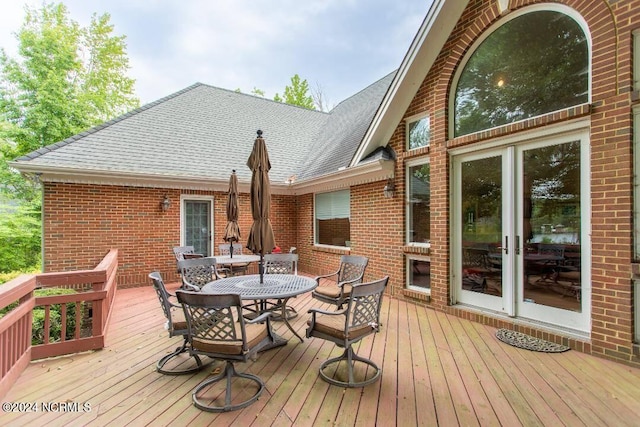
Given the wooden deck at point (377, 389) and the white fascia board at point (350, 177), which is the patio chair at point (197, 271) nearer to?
the wooden deck at point (377, 389)

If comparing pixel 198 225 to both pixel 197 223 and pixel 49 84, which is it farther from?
pixel 49 84

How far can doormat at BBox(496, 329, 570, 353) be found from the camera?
3.71 m

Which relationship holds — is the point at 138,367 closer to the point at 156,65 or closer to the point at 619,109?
the point at 619,109

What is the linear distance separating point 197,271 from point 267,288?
1.93 metres

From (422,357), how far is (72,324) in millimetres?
5092

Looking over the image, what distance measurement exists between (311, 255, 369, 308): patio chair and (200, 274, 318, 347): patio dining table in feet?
1.63

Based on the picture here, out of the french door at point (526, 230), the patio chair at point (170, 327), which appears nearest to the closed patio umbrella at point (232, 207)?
the patio chair at point (170, 327)

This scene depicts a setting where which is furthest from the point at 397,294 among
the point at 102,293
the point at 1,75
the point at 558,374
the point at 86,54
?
the point at 86,54

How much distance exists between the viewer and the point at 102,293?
12.8ft

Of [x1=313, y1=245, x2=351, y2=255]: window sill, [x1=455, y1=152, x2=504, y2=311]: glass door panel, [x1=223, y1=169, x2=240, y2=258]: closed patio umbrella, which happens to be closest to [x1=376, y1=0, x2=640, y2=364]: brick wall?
[x1=455, y1=152, x2=504, y2=311]: glass door panel

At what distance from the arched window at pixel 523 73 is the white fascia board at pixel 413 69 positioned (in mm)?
683

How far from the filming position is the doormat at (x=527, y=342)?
3.71 metres

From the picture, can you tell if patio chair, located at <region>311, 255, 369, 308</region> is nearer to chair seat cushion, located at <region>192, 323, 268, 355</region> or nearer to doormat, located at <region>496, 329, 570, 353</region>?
chair seat cushion, located at <region>192, 323, 268, 355</region>

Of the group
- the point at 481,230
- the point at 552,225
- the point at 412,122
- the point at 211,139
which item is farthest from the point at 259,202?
the point at 211,139
